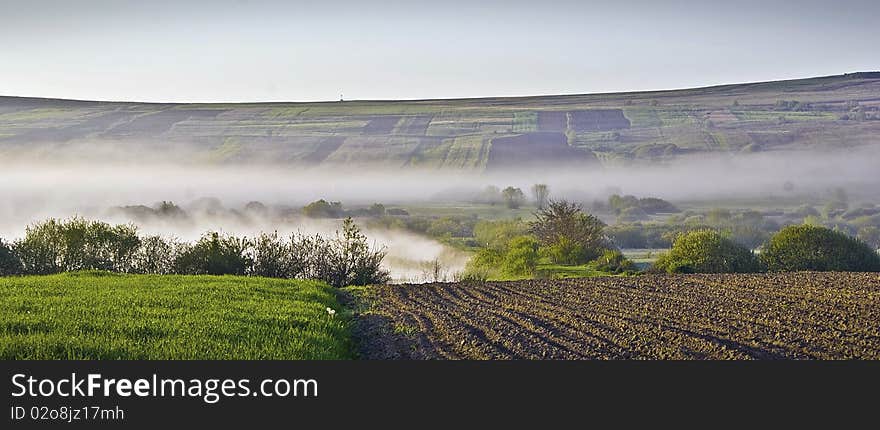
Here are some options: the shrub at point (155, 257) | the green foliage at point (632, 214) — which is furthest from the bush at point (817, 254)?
the green foliage at point (632, 214)

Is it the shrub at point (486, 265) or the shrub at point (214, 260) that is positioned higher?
the shrub at point (214, 260)

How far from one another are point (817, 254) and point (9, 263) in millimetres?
32504

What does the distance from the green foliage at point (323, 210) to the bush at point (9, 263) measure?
4000cm

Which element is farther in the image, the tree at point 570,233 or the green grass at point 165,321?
the tree at point 570,233

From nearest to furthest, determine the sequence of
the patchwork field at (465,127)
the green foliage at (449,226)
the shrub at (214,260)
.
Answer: the shrub at (214,260) < the green foliage at (449,226) < the patchwork field at (465,127)

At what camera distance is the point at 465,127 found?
317 ft

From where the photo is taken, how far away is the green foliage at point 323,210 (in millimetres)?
75750

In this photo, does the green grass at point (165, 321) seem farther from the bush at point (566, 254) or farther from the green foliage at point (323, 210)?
the green foliage at point (323, 210)

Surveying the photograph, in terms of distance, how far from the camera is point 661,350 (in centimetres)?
1612

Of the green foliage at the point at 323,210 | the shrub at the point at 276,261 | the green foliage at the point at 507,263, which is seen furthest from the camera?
the green foliage at the point at 323,210

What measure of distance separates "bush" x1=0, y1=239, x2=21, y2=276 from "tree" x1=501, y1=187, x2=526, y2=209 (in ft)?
169

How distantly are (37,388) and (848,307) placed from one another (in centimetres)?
1853

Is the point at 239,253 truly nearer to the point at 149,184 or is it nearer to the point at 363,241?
the point at 363,241

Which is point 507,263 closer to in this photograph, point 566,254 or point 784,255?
point 566,254
